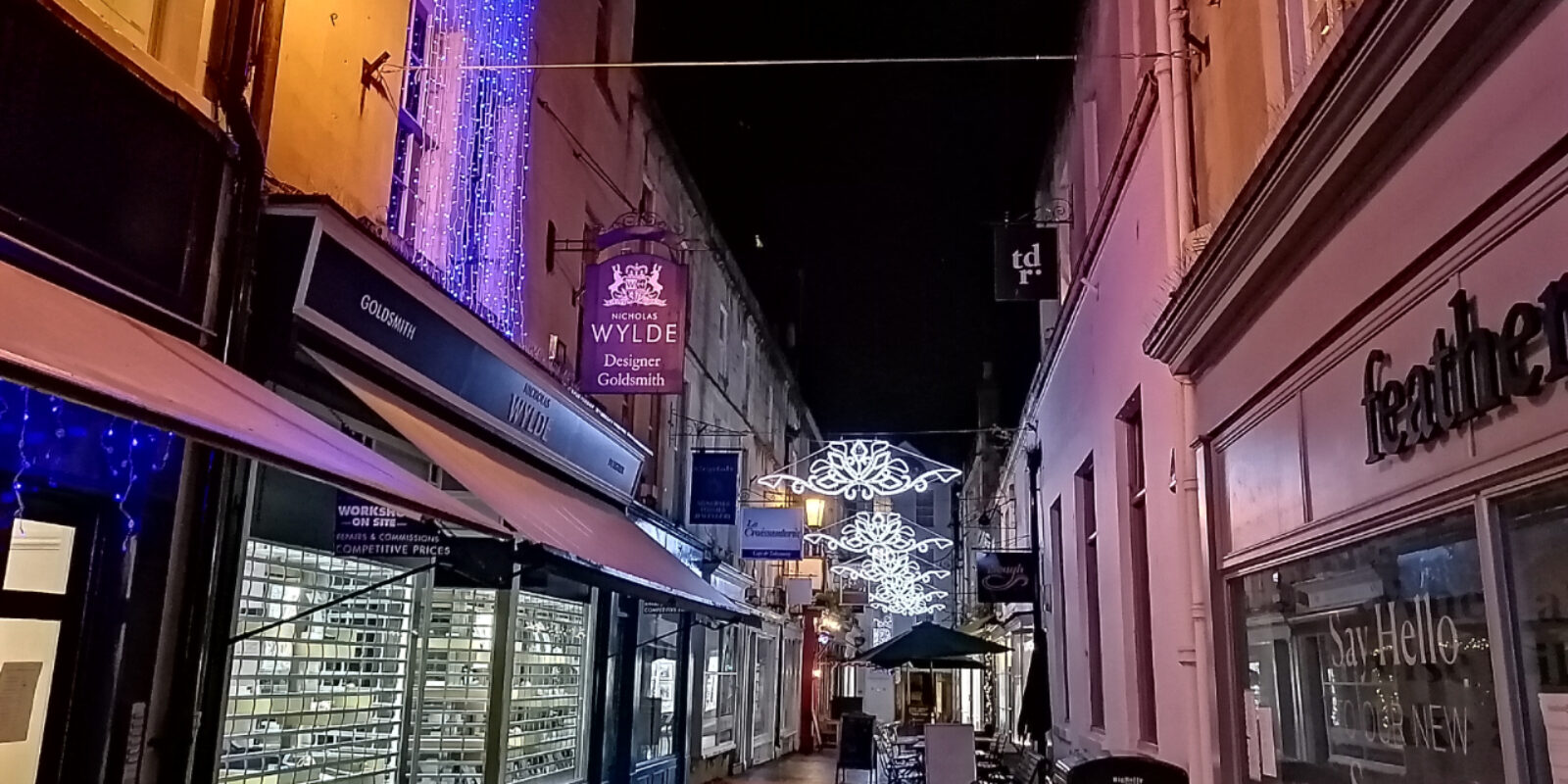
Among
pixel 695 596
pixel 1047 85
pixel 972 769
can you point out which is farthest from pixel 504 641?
pixel 1047 85

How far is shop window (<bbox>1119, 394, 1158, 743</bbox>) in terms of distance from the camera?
863 cm

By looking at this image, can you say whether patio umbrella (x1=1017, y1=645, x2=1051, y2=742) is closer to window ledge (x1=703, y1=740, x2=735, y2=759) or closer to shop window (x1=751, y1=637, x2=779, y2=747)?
window ledge (x1=703, y1=740, x2=735, y2=759)

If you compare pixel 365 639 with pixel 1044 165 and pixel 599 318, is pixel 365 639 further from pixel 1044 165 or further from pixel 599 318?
pixel 1044 165

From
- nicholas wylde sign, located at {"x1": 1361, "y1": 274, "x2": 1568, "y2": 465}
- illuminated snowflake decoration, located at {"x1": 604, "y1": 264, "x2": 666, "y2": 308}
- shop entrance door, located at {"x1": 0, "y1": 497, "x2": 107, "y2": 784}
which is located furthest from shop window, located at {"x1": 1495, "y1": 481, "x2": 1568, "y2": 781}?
illuminated snowflake decoration, located at {"x1": 604, "y1": 264, "x2": 666, "y2": 308}

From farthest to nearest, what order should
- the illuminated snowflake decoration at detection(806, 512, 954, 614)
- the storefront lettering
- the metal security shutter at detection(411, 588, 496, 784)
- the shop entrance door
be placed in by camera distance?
the illuminated snowflake decoration at detection(806, 512, 954, 614) → the metal security shutter at detection(411, 588, 496, 784) → the shop entrance door → the storefront lettering

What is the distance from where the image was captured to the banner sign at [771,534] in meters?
20.2

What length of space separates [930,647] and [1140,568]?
7.09 m

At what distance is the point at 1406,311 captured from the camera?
381cm

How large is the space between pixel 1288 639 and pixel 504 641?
7115mm

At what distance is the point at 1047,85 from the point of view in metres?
14.8

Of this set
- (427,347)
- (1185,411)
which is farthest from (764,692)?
(1185,411)

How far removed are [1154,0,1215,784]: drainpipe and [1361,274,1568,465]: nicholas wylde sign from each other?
7.98ft

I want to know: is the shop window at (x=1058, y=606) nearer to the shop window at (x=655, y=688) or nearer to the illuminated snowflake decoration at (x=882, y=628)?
the shop window at (x=655, y=688)

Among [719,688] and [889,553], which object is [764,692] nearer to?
[719,688]
